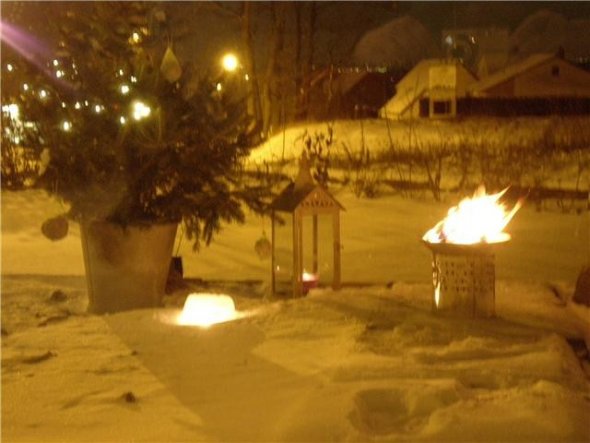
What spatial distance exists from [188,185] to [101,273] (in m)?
0.99

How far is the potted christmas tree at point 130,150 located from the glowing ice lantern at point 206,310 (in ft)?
2.58

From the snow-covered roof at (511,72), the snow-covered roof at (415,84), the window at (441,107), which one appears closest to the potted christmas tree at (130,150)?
the snow-covered roof at (415,84)

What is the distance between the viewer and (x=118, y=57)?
24.0ft

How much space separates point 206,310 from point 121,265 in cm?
102

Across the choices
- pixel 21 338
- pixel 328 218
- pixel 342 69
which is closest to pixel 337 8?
pixel 342 69

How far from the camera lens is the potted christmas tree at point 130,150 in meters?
7.08

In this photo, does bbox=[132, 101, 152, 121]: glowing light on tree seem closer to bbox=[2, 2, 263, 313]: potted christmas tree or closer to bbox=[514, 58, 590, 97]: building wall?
bbox=[2, 2, 263, 313]: potted christmas tree

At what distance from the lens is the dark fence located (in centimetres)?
2823

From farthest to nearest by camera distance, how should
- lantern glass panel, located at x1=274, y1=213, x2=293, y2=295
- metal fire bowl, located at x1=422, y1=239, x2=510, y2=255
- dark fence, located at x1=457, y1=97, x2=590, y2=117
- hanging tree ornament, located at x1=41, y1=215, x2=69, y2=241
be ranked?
dark fence, located at x1=457, y1=97, x2=590, y2=117 → lantern glass panel, located at x1=274, y1=213, x2=293, y2=295 → hanging tree ornament, located at x1=41, y1=215, x2=69, y2=241 → metal fire bowl, located at x1=422, y1=239, x2=510, y2=255

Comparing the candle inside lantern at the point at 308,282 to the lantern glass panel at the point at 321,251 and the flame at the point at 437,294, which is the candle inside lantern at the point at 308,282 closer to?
the lantern glass panel at the point at 321,251

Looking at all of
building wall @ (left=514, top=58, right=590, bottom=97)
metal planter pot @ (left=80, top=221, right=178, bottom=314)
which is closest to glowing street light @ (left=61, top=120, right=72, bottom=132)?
metal planter pot @ (left=80, top=221, right=178, bottom=314)

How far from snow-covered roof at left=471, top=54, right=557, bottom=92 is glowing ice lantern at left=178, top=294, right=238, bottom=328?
25478 mm

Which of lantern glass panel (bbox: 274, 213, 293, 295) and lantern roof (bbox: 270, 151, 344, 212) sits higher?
lantern roof (bbox: 270, 151, 344, 212)

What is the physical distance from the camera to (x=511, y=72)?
31.2 meters
